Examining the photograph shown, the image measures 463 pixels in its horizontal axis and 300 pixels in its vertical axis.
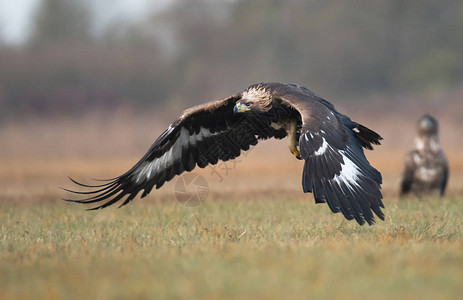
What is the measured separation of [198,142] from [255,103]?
823 millimetres

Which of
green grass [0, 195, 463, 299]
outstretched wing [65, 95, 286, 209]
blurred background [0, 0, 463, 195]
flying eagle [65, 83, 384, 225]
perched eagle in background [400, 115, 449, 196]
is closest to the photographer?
green grass [0, 195, 463, 299]

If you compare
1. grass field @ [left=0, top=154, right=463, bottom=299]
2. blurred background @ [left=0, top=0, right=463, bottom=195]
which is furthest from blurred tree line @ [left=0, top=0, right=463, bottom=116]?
grass field @ [left=0, top=154, right=463, bottom=299]

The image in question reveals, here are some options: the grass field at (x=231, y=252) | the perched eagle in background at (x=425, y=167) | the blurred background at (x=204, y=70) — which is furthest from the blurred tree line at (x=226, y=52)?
the grass field at (x=231, y=252)

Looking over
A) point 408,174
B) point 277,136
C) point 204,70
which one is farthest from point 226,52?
point 277,136

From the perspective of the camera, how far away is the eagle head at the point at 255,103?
6.83m

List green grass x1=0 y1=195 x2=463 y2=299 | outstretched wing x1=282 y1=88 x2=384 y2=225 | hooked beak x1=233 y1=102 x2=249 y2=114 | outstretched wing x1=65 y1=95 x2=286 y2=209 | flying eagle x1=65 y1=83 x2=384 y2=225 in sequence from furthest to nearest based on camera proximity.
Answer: outstretched wing x1=65 y1=95 x2=286 y2=209 → hooked beak x1=233 y1=102 x2=249 y2=114 → flying eagle x1=65 y1=83 x2=384 y2=225 → outstretched wing x1=282 y1=88 x2=384 y2=225 → green grass x1=0 y1=195 x2=463 y2=299

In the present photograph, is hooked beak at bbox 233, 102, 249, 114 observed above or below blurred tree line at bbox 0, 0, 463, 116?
below

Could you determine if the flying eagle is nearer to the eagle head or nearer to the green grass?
the eagle head

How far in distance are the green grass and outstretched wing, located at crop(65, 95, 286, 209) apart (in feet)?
1.56

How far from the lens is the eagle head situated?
269 inches

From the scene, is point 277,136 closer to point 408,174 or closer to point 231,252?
point 231,252

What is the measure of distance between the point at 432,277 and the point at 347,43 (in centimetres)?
2868

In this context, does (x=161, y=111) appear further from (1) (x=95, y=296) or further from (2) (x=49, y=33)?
(1) (x=95, y=296)

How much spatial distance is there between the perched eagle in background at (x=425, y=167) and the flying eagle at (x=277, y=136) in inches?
156
